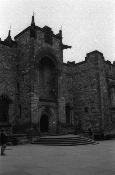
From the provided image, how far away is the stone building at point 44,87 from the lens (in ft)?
73.4

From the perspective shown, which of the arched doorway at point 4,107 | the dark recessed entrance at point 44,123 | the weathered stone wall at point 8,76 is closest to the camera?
the arched doorway at point 4,107

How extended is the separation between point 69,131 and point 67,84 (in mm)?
8207

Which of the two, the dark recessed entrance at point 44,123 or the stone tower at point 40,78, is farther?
the dark recessed entrance at point 44,123

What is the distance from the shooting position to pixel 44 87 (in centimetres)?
2495

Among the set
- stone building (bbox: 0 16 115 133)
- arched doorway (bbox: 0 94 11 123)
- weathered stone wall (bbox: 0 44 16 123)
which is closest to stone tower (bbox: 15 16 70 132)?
stone building (bbox: 0 16 115 133)

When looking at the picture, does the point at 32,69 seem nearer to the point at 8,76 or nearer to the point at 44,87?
the point at 8,76

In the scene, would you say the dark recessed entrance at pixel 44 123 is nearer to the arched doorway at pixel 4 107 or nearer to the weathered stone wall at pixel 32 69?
the weathered stone wall at pixel 32 69

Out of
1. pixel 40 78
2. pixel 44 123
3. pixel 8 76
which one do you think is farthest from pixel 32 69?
pixel 44 123

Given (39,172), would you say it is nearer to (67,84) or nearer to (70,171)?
(70,171)

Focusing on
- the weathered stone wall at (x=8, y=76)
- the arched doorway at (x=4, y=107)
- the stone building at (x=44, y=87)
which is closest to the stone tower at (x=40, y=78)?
the stone building at (x=44, y=87)

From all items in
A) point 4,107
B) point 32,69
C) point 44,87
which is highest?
point 32,69

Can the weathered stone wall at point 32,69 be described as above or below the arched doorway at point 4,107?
above

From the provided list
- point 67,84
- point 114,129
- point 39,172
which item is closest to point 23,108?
point 67,84

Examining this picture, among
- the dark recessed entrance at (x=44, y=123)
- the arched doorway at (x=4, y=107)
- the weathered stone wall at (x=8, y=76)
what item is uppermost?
the weathered stone wall at (x=8, y=76)
